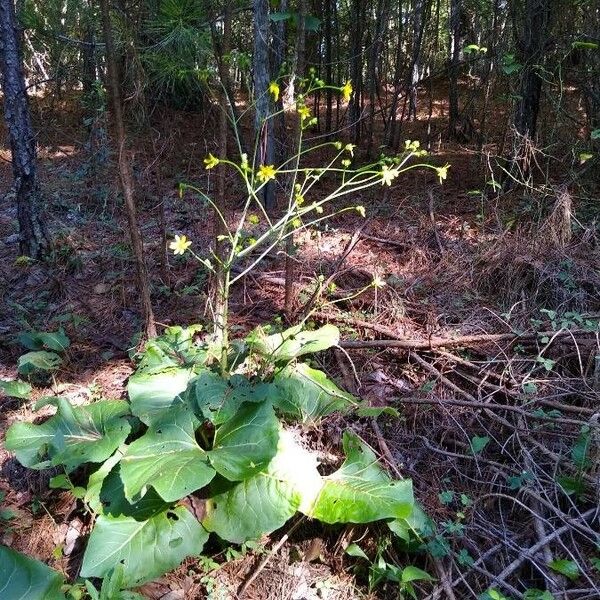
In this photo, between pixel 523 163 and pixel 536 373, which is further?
pixel 523 163

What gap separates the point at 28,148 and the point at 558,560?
4.59 m

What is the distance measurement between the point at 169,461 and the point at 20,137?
3536 millimetres

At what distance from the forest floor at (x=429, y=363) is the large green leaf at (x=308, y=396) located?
16 centimetres

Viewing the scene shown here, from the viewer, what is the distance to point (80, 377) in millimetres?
2977

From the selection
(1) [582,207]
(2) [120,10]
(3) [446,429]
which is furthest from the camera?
(1) [582,207]

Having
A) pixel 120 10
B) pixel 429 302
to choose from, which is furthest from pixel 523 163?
pixel 120 10

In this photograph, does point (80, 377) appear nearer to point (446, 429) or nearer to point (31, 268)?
point (31, 268)

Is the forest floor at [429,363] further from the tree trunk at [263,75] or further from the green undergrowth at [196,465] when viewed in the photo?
the tree trunk at [263,75]

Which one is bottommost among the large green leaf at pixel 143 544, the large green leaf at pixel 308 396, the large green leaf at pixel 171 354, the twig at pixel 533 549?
the twig at pixel 533 549

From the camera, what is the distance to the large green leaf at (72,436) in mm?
2170

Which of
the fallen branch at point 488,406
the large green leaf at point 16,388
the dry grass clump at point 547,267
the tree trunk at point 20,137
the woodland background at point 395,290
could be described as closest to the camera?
the woodland background at point 395,290

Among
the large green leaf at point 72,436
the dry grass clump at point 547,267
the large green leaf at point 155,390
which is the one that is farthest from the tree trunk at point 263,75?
the large green leaf at point 72,436

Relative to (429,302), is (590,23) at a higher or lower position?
higher

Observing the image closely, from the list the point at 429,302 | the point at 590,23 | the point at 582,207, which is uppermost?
the point at 590,23
